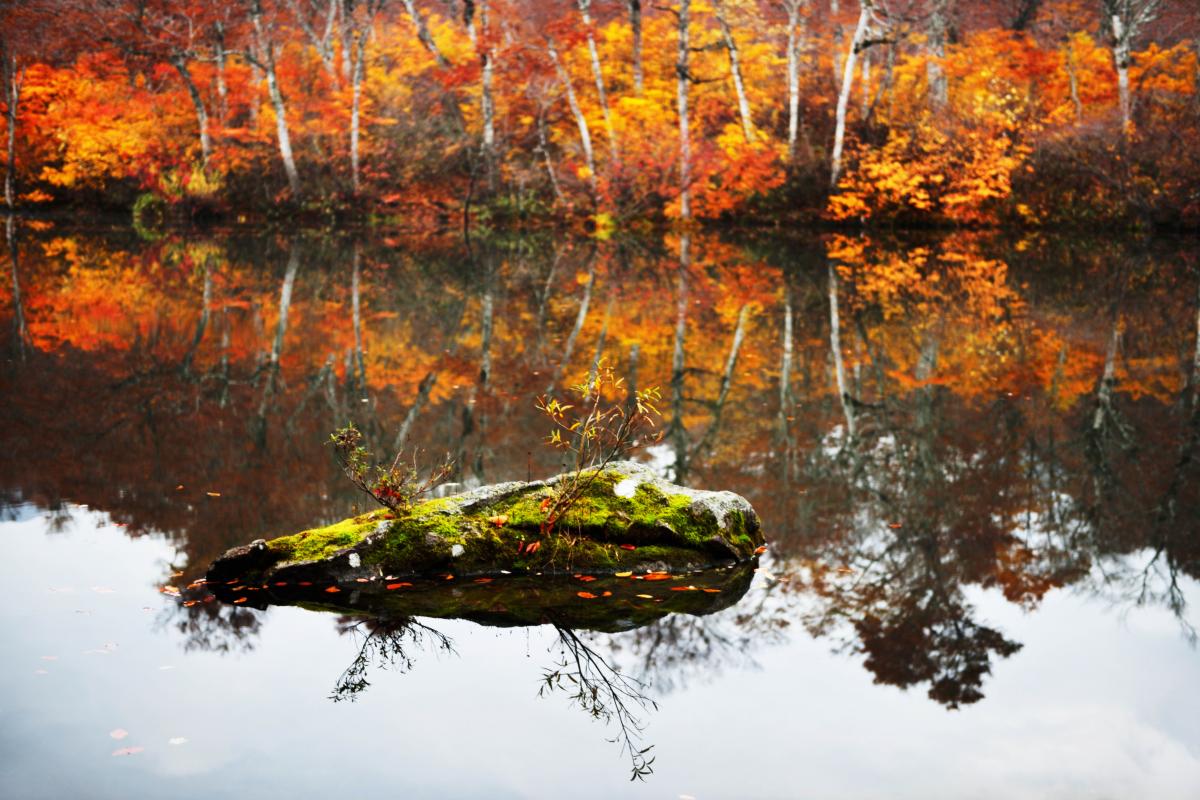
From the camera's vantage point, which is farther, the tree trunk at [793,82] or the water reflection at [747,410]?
the tree trunk at [793,82]

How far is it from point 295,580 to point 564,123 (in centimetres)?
3339

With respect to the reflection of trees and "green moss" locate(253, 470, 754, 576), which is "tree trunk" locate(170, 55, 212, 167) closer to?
"green moss" locate(253, 470, 754, 576)

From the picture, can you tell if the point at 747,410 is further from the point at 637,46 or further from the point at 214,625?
the point at 637,46

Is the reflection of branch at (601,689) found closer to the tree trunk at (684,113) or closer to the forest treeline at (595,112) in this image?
the forest treeline at (595,112)

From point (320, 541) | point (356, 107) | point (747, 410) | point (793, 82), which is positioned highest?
point (356, 107)

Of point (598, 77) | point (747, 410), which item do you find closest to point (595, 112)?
point (598, 77)

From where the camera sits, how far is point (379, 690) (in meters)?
5.14

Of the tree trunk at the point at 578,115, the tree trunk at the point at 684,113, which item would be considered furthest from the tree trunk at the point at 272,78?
the tree trunk at the point at 684,113

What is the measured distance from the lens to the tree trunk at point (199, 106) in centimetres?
3422

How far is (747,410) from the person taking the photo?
1076 cm

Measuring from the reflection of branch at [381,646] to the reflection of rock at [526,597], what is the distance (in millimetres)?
124

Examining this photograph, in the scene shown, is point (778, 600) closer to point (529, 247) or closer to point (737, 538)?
point (737, 538)

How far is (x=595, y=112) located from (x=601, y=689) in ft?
109

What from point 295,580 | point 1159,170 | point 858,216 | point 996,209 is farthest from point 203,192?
point 295,580
